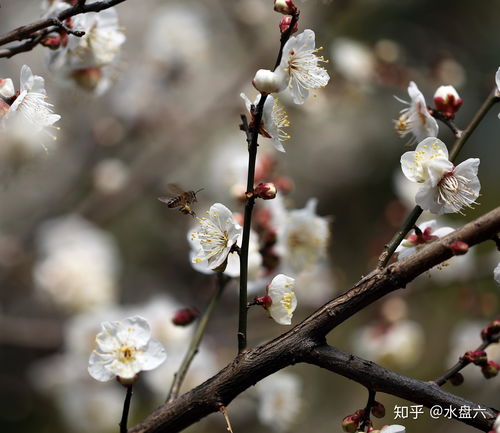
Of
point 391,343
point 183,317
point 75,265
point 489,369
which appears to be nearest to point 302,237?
point 183,317

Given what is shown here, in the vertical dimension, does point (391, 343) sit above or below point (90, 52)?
below

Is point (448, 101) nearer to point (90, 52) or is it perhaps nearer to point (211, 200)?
point (90, 52)

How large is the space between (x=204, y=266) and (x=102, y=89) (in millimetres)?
599

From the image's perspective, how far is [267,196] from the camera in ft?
3.81

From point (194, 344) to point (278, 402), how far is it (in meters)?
1.00

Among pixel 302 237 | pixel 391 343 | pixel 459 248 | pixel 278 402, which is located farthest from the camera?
pixel 391 343

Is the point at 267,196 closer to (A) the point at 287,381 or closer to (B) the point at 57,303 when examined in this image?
(A) the point at 287,381

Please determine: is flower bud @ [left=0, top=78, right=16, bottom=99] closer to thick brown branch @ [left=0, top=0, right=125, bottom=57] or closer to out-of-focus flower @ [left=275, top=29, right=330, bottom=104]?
thick brown branch @ [left=0, top=0, right=125, bottom=57]

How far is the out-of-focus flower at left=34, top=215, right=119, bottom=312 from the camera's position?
10.7 feet

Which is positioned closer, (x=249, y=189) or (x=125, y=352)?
(x=249, y=189)

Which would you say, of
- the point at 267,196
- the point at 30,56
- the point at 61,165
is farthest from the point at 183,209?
the point at 30,56

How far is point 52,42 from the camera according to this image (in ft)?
4.96

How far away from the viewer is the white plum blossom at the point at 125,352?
1.36 meters

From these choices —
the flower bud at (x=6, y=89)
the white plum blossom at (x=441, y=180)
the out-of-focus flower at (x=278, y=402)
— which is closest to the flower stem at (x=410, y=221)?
the white plum blossom at (x=441, y=180)
